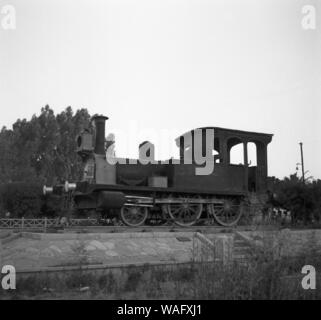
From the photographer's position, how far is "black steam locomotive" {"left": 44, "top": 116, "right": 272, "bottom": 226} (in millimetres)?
12773

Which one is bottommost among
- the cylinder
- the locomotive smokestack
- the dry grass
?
the dry grass

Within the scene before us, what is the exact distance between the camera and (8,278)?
6449 mm

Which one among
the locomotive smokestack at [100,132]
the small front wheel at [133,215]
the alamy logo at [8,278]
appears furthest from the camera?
the locomotive smokestack at [100,132]

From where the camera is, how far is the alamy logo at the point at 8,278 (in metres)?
6.30

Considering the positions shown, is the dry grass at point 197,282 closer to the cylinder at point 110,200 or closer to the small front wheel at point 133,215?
the cylinder at point 110,200

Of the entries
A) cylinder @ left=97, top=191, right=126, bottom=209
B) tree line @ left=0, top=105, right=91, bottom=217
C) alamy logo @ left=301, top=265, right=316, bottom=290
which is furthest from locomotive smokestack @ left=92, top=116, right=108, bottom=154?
tree line @ left=0, top=105, right=91, bottom=217

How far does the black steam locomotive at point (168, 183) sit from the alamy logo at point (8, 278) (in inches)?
206

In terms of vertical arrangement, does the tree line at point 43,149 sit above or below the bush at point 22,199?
above

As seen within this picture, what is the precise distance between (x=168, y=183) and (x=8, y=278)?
8.17 metres

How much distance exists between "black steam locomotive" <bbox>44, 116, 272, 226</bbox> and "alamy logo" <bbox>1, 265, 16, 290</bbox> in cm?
524

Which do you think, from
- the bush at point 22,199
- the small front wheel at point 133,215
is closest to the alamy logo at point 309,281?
the small front wheel at point 133,215

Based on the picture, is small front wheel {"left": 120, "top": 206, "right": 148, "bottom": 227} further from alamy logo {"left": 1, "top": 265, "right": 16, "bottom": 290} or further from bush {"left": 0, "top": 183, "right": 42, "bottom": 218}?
bush {"left": 0, "top": 183, "right": 42, "bottom": 218}

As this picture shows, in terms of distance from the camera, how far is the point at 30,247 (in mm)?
8164
